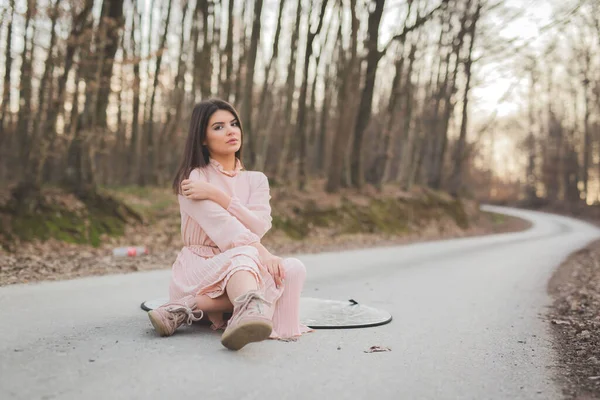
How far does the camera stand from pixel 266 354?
3494mm

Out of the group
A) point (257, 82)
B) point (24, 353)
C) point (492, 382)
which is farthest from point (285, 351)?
point (257, 82)

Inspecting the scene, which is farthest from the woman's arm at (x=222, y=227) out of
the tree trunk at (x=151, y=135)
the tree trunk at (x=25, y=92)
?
the tree trunk at (x=151, y=135)

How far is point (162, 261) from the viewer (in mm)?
9211

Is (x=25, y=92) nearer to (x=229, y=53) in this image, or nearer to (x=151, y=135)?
(x=151, y=135)

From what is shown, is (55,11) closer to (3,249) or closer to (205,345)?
(3,249)

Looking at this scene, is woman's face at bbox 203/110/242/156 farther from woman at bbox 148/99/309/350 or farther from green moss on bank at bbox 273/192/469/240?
green moss on bank at bbox 273/192/469/240

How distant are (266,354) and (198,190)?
1263 millimetres

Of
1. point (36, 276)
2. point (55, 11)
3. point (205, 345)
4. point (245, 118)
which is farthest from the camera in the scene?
point (245, 118)

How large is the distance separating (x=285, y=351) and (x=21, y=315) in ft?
6.75

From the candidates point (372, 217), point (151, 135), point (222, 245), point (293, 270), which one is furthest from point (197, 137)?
point (151, 135)

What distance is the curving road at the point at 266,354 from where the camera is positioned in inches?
112

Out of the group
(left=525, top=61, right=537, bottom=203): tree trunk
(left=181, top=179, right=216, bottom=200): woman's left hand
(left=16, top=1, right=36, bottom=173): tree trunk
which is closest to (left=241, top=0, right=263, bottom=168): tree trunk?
(left=16, top=1, right=36, bottom=173): tree trunk

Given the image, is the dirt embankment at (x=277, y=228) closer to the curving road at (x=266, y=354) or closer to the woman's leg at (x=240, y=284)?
the curving road at (x=266, y=354)

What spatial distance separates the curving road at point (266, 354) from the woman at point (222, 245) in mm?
207
